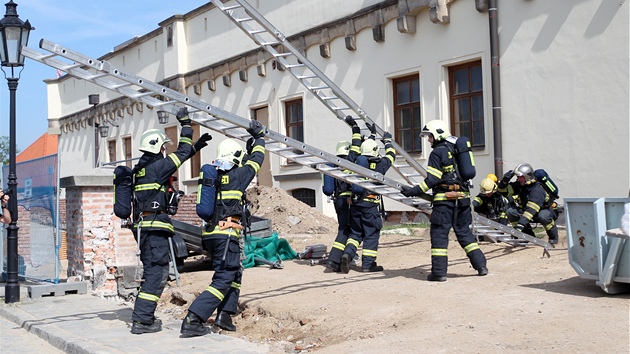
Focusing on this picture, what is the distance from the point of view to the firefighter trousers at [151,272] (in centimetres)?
834

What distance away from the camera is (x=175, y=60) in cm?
2712

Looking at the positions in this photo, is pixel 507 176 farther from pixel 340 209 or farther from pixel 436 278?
pixel 436 278

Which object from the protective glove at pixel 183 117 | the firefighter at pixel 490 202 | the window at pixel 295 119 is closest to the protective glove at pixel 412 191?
→ the protective glove at pixel 183 117

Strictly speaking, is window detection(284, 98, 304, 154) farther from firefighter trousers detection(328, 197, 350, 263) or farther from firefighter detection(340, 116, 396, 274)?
firefighter detection(340, 116, 396, 274)

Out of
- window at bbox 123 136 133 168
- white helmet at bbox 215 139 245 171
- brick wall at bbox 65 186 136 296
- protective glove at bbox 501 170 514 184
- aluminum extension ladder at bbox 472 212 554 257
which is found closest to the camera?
white helmet at bbox 215 139 245 171

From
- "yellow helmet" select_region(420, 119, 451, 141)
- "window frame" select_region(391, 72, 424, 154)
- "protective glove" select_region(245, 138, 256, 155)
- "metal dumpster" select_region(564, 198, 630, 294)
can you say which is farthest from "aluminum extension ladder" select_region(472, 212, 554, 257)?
"window frame" select_region(391, 72, 424, 154)

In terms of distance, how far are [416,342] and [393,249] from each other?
652 cm

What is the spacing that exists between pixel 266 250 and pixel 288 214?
6.05 m

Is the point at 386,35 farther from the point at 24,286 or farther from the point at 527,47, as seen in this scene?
the point at 24,286

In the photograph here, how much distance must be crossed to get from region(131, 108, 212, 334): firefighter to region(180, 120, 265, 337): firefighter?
452 millimetres

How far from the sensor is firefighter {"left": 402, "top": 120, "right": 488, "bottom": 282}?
31.3ft

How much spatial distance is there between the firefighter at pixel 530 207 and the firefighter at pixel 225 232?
529cm

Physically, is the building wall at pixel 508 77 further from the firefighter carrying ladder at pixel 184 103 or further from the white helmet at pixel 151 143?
the white helmet at pixel 151 143

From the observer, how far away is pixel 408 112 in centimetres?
1778
